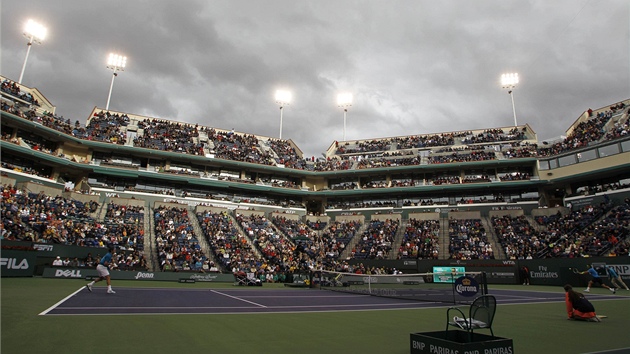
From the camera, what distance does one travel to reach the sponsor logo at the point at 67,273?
2494 cm

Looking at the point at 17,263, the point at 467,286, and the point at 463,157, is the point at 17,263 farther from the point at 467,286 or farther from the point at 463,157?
the point at 463,157

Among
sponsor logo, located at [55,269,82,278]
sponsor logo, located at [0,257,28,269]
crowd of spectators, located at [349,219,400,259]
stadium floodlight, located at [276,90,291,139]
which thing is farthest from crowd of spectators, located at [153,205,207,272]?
stadium floodlight, located at [276,90,291,139]

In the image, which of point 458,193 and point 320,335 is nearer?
point 320,335

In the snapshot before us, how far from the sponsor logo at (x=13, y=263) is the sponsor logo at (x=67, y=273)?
1960mm

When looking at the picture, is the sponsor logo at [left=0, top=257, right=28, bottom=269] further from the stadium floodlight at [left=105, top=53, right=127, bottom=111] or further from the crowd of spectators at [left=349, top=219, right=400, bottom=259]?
the stadium floodlight at [left=105, top=53, right=127, bottom=111]

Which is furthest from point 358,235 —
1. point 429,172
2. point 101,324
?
point 101,324

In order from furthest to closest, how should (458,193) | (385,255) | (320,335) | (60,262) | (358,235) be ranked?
(458,193) < (358,235) < (385,255) < (60,262) < (320,335)

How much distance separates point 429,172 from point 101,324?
50.5 metres

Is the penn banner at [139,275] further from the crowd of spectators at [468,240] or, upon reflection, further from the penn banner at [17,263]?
the crowd of spectators at [468,240]

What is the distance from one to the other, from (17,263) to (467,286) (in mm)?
25575

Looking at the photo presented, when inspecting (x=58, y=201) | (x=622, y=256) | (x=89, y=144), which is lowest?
(x=622, y=256)

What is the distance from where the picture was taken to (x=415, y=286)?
23.3 m

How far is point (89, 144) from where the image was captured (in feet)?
147

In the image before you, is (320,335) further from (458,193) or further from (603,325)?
(458,193)
